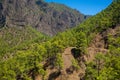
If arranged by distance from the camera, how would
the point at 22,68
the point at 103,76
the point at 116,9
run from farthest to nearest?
1. the point at 116,9
2. the point at 22,68
3. the point at 103,76

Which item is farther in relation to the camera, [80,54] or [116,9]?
[116,9]

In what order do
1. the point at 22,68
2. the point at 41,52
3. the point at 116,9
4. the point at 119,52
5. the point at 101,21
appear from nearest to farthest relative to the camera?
the point at 119,52 → the point at 22,68 → the point at 41,52 → the point at 101,21 → the point at 116,9

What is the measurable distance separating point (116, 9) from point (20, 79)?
295 feet

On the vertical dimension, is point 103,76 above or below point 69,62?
above

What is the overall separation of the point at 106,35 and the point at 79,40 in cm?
2391

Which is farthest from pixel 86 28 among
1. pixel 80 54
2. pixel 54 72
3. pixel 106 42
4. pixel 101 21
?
pixel 54 72

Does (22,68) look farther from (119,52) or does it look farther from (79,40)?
(119,52)

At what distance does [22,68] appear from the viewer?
122875 millimetres

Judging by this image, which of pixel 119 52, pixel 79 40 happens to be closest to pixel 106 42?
pixel 79 40

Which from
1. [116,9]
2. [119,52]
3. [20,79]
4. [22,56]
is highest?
[116,9]

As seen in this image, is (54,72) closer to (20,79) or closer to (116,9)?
(20,79)

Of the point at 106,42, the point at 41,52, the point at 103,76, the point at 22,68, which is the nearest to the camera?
the point at 103,76

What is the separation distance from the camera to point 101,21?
547ft

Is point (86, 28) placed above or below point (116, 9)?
below
